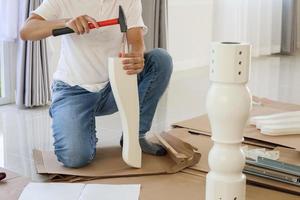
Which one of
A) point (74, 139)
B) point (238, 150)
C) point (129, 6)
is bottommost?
point (74, 139)

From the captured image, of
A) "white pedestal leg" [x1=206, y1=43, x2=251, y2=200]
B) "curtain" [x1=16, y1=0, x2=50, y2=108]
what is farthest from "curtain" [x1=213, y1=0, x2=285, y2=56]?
"white pedestal leg" [x1=206, y1=43, x2=251, y2=200]

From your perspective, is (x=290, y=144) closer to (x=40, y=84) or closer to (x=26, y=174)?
(x=26, y=174)

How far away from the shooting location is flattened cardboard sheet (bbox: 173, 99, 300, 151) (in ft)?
6.34

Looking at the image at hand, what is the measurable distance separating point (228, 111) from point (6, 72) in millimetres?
2568

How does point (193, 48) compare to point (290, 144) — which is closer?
point (290, 144)

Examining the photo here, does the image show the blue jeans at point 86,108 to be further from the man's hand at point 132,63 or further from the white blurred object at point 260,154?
the white blurred object at point 260,154

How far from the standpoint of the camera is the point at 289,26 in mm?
5727

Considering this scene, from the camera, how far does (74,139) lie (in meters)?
1.80

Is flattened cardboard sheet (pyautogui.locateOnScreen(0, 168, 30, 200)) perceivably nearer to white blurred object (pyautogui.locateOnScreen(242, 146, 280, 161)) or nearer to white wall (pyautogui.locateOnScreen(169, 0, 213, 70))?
white blurred object (pyautogui.locateOnScreen(242, 146, 280, 161))

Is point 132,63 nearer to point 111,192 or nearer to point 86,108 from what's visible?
point 86,108

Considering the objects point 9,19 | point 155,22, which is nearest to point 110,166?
point 9,19

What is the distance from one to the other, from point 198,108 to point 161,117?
1.07 feet

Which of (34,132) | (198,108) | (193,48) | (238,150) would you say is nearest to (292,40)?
(193,48)

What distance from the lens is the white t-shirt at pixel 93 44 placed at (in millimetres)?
1878
